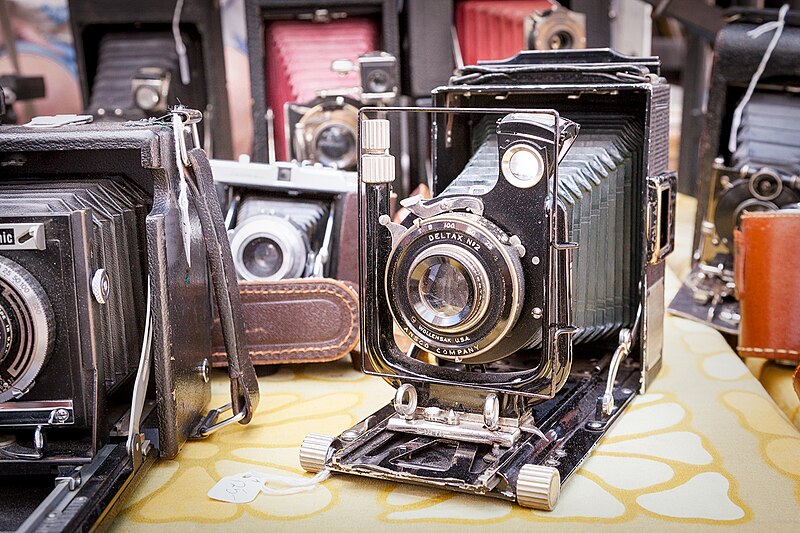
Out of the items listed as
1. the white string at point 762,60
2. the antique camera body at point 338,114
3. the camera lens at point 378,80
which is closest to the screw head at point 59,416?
the antique camera body at point 338,114

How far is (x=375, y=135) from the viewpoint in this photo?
1235mm

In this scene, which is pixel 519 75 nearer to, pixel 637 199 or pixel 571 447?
pixel 637 199

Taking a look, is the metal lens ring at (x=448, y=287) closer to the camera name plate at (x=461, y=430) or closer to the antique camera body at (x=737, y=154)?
the camera name plate at (x=461, y=430)

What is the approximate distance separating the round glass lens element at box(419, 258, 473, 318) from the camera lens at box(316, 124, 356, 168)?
94cm

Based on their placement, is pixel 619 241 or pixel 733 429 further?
pixel 619 241

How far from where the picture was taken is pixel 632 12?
9.06ft

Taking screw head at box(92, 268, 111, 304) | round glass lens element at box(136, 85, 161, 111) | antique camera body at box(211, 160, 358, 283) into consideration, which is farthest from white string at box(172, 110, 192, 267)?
round glass lens element at box(136, 85, 161, 111)

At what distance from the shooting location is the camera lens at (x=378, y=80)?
82.0 inches

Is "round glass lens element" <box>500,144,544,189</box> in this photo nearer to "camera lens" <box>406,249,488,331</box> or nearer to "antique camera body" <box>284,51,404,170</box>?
"camera lens" <box>406,249,488,331</box>

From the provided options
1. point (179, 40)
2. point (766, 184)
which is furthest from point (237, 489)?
point (179, 40)

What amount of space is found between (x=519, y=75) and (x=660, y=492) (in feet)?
2.22

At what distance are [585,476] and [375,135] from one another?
1.68 feet

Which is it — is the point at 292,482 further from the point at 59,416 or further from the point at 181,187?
the point at 181,187

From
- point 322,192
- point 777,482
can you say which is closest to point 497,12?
point 322,192
